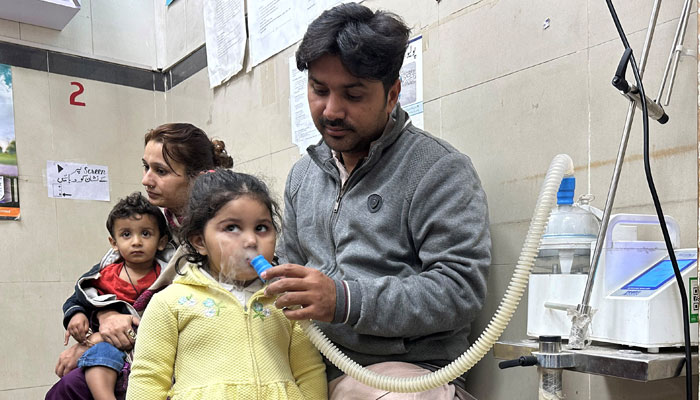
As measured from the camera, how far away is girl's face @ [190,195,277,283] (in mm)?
1160

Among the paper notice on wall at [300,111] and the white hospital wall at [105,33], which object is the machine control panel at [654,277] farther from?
the white hospital wall at [105,33]

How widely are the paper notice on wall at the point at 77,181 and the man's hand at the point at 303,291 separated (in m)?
2.13

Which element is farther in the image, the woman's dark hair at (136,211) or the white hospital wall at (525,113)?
the woman's dark hair at (136,211)

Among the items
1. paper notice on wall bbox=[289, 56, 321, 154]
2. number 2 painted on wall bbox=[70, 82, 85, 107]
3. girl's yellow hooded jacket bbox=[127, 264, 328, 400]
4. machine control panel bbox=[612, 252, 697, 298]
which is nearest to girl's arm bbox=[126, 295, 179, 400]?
girl's yellow hooded jacket bbox=[127, 264, 328, 400]

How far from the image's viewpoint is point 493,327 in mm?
1003

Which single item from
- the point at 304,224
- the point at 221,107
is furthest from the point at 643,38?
the point at 221,107

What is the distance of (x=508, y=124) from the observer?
139cm

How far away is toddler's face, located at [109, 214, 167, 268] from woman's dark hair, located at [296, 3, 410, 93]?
2.79 ft

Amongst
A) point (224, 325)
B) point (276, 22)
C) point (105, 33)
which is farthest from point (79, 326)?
point (105, 33)

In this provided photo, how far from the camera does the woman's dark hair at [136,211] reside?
1.79 meters

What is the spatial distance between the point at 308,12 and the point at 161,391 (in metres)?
1.37

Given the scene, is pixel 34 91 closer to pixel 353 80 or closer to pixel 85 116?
pixel 85 116

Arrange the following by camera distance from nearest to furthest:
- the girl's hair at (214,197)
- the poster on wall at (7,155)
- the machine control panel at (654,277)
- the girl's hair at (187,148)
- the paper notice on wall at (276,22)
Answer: the machine control panel at (654,277) → the girl's hair at (214,197) → the girl's hair at (187,148) → the paper notice on wall at (276,22) → the poster on wall at (7,155)

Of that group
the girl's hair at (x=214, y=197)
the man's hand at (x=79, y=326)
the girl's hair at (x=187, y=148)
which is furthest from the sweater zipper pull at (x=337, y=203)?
the man's hand at (x=79, y=326)
